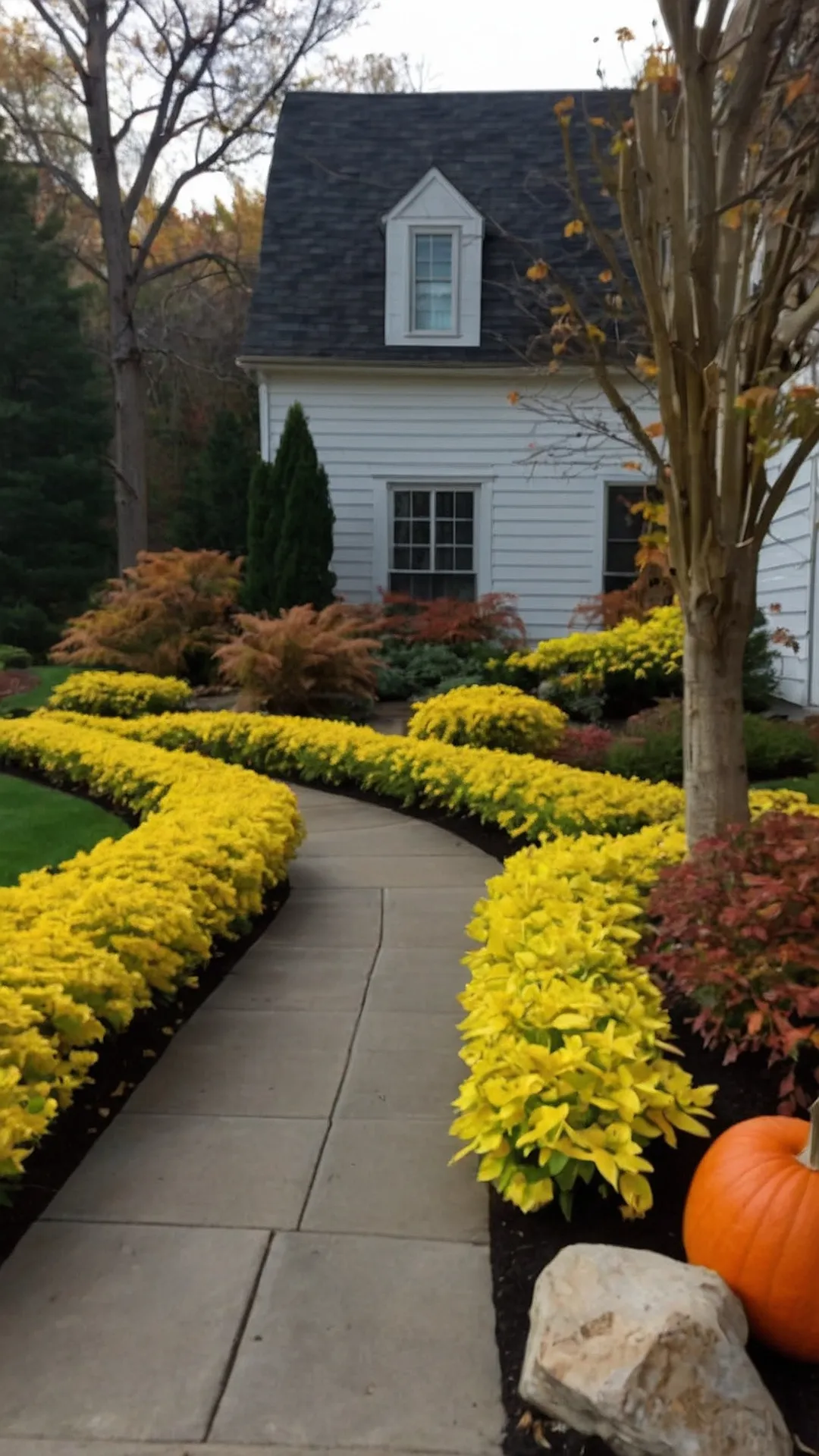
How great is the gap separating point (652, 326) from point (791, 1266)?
267 centimetres

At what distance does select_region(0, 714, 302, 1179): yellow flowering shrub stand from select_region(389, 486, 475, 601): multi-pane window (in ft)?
27.7

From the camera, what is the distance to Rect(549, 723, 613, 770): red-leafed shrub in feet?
26.5

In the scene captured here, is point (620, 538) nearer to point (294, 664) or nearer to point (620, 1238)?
point (294, 664)

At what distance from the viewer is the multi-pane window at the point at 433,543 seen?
47.1ft

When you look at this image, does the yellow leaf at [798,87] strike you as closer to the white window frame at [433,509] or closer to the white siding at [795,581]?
the white siding at [795,581]

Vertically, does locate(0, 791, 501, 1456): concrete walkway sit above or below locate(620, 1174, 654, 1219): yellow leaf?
below

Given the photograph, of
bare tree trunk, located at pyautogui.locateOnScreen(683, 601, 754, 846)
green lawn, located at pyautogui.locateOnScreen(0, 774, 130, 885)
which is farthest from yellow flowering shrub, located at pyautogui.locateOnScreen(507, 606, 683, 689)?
bare tree trunk, located at pyautogui.locateOnScreen(683, 601, 754, 846)

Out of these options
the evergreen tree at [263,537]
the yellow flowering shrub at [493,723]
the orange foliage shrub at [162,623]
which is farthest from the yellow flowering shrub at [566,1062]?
the evergreen tree at [263,537]

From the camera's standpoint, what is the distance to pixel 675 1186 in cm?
257

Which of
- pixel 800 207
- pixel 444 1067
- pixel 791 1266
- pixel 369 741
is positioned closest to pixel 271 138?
pixel 369 741

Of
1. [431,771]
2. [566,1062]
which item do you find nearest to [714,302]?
[566,1062]

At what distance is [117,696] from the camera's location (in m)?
10.9

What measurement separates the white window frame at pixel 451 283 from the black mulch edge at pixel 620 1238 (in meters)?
12.3

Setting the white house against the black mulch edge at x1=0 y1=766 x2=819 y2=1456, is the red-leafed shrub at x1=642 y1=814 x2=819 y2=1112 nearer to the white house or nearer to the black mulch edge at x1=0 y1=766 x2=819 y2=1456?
the black mulch edge at x1=0 y1=766 x2=819 y2=1456
